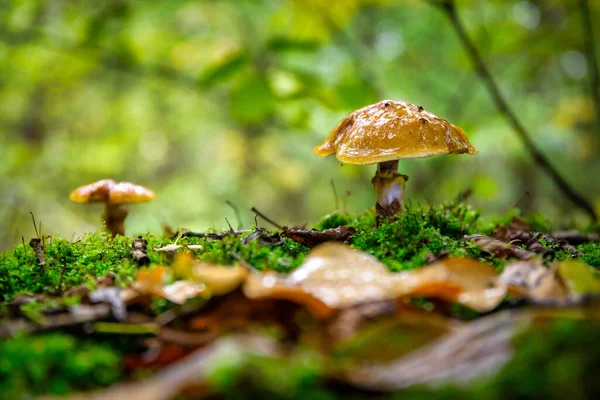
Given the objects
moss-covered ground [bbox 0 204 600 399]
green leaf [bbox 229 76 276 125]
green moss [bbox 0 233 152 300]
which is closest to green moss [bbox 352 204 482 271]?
moss-covered ground [bbox 0 204 600 399]

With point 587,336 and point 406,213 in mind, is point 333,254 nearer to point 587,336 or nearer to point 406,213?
point 587,336

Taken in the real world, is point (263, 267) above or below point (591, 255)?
above

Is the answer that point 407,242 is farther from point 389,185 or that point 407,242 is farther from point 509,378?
point 509,378

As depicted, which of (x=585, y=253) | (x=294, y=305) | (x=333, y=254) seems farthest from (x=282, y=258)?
(x=585, y=253)

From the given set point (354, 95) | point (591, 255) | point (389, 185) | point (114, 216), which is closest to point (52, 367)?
point (389, 185)

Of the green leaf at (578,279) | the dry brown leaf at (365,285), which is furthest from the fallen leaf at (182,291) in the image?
the green leaf at (578,279)

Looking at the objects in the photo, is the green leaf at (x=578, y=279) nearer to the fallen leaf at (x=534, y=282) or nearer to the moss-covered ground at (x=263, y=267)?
the fallen leaf at (x=534, y=282)

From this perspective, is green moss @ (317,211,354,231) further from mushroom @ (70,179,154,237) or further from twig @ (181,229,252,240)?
mushroom @ (70,179,154,237)

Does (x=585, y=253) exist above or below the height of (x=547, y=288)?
below
